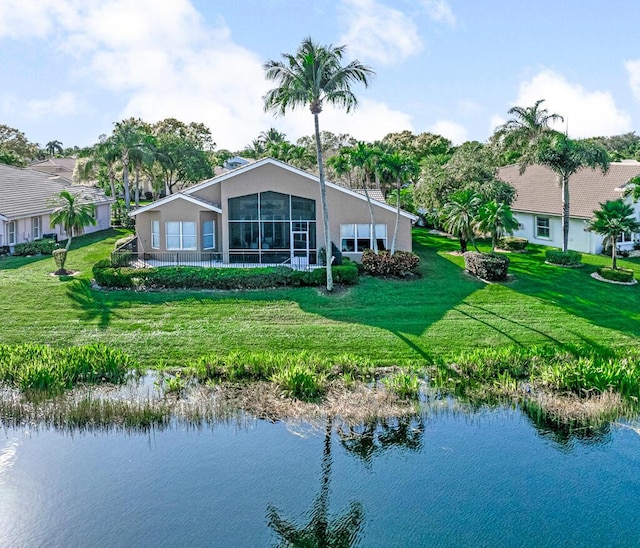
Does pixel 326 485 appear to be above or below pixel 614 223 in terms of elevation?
below

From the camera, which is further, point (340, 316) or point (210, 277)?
point (210, 277)

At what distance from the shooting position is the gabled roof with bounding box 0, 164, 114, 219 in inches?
1532

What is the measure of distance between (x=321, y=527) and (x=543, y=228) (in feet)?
105

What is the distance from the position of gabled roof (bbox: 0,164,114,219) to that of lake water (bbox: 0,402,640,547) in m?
23.3

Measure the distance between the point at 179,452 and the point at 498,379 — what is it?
989 centimetres

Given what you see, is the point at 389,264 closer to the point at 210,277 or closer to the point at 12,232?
the point at 210,277

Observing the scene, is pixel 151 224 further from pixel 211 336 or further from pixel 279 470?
pixel 279 470

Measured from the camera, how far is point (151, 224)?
3428 centimetres

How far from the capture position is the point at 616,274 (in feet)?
99.5

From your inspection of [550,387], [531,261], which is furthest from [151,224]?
[550,387]

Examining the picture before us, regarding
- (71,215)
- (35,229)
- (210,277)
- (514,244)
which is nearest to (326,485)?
(210,277)

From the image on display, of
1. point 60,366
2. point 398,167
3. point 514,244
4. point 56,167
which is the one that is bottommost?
point 60,366

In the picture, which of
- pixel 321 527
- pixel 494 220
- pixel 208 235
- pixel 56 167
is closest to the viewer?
pixel 321 527

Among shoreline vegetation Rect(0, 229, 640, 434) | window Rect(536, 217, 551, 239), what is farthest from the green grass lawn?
window Rect(536, 217, 551, 239)
